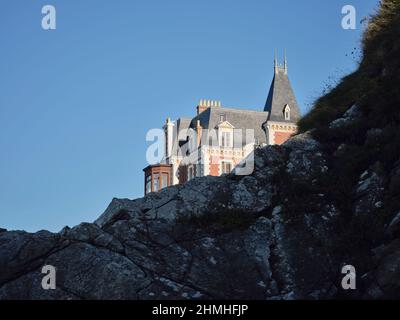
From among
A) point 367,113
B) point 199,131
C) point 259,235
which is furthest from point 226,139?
point 259,235

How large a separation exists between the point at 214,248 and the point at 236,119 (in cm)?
6731

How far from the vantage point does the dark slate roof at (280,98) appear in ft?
266

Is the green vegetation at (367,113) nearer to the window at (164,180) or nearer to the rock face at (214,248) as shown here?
the rock face at (214,248)

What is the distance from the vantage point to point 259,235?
44.4 feet

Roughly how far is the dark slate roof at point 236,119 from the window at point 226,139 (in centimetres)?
145

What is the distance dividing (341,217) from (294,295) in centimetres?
223

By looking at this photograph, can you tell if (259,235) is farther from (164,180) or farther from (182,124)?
(182,124)

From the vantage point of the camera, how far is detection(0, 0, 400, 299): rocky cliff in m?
12.3

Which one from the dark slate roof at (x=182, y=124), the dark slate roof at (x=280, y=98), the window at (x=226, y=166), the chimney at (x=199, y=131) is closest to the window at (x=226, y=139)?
the window at (x=226, y=166)
